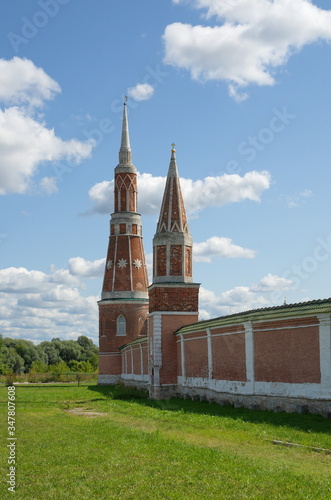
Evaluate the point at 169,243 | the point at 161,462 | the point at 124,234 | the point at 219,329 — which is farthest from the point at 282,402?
the point at 124,234

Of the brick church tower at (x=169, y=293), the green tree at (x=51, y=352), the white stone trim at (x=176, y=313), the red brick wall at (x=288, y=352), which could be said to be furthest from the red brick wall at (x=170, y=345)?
the green tree at (x=51, y=352)

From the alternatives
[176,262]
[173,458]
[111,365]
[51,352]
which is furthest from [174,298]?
[51,352]

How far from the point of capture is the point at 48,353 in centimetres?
9712

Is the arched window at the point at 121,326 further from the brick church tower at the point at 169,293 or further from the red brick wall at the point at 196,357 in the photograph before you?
the red brick wall at the point at 196,357

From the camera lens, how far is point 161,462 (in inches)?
386

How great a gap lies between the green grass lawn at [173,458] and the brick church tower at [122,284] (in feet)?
93.3

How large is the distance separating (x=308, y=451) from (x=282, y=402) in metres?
6.52

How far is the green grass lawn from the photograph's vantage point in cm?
792

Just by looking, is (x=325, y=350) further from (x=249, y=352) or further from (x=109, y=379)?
(x=109, y=379)

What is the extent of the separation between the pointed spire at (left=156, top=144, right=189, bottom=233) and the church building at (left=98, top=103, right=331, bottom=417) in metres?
0.05

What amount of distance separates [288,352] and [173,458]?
311 inches

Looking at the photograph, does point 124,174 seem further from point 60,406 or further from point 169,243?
point 60,406

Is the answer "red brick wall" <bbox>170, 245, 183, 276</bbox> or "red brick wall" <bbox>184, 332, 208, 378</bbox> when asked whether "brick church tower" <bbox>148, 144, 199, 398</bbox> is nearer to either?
"red brick wall" <bbox>170, 245, 183, 276</bbox>

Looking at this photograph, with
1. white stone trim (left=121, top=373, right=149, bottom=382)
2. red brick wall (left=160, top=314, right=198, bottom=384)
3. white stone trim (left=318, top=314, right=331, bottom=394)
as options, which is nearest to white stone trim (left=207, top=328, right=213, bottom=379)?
red brick wall (left=160, top=314, right=198, bottom=384)
